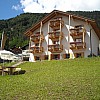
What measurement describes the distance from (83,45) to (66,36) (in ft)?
13.5

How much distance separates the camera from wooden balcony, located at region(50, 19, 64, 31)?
140 ft

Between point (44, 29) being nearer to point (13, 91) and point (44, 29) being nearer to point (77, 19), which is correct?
point (77, 19)

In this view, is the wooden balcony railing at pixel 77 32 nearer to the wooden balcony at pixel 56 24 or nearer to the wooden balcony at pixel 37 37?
the wooden balcony at pixel 56 24

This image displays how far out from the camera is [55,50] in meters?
42.3

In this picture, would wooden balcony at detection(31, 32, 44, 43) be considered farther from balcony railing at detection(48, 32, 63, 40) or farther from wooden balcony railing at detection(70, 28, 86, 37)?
wooden balcony railing at detection(70, 28, 86, 37)

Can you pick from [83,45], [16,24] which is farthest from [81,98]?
[16,24]

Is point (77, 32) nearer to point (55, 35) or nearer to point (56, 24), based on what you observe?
point (55, 35)

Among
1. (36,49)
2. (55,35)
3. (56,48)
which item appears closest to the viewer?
(56,48)

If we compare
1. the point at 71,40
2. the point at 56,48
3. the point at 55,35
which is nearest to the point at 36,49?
the point at 56,48

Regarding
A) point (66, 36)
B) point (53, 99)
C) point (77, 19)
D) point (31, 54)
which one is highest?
point (77, 19)

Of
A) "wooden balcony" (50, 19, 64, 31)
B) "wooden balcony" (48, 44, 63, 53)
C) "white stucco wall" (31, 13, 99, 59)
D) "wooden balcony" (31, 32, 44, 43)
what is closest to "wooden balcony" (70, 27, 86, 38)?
"white stucco wall" (31, 13, 99, 59)

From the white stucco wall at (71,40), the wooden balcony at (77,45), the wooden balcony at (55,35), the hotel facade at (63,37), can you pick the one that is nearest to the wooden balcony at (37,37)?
the hotel facade at (63,37)

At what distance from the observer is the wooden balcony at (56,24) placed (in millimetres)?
42744

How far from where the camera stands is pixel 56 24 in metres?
43.2
